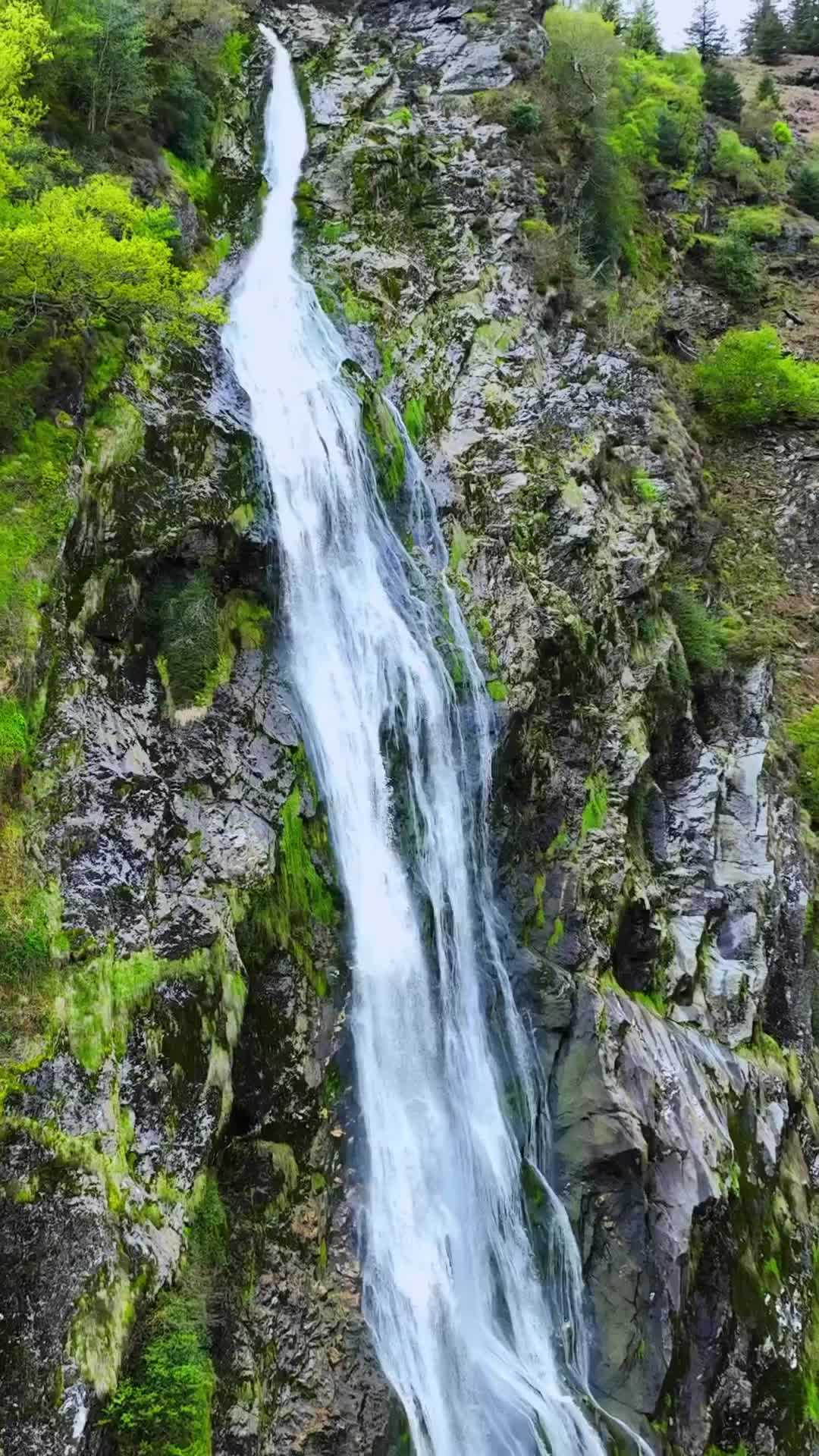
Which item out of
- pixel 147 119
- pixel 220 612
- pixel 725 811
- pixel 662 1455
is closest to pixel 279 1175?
pixel 662 1455

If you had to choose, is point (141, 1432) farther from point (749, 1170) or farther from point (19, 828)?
point (749, 1170)

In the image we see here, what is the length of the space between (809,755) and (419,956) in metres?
12.1

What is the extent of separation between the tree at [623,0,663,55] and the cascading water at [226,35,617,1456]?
113 feet

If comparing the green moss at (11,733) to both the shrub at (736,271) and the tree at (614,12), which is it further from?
the tree at (614,12)

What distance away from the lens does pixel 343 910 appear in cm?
1168

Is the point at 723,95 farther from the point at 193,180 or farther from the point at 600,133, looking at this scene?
the point at 193,180

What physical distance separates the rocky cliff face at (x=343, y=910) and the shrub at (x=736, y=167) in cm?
1838

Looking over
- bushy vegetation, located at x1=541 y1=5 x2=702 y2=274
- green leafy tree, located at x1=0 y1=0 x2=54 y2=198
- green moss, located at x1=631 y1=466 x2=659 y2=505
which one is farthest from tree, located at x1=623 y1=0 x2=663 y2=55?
green leafy tree, located at x1=0 y1=0 x2=54 y2=198

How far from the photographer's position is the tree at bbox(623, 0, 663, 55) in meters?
40.4

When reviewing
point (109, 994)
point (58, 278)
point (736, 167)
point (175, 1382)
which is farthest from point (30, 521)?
point (736, 167)

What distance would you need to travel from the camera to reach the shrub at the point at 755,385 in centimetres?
2581

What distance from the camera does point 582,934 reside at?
1359cm

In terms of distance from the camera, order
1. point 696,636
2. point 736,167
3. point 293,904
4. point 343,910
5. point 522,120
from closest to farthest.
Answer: point 293,904, point 343,910, point 696,636, point 522,120, point 736,167

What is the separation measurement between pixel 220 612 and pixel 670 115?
30.9 meters
